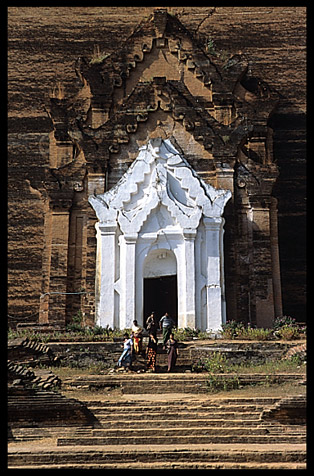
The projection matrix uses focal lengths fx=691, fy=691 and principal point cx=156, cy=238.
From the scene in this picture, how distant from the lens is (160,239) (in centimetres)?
1969

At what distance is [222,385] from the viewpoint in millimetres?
14430

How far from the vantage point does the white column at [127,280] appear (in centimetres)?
1902

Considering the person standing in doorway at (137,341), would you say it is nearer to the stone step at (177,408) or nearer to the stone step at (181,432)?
the stone step at (177,408)

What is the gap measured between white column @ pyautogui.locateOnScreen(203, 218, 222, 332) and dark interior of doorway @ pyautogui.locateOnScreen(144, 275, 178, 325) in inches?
120

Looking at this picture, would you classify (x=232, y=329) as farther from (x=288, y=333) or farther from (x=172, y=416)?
(x=172, y=416)

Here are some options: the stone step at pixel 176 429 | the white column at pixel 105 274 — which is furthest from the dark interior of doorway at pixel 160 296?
the stone step at pixel 176 429

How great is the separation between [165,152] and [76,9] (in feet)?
→ 37.2

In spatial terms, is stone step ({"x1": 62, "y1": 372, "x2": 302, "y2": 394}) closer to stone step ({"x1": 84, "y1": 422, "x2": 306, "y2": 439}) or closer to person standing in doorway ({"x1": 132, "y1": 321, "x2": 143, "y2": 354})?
person standing in doorway ({"x1": 132, "y1": 321, "x2": 143, "y2": 354})

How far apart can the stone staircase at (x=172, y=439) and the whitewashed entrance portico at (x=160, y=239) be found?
218 inches

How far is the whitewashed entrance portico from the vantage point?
19172 millimetres

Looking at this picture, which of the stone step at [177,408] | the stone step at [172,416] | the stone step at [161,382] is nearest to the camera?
the stone step at [172,416]

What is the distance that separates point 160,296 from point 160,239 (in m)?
3.43

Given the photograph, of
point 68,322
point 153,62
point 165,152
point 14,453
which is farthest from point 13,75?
point 14,453

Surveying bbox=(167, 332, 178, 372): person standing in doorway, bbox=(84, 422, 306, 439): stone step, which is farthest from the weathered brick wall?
bbox=(84, 422, 306, 439): stone step
